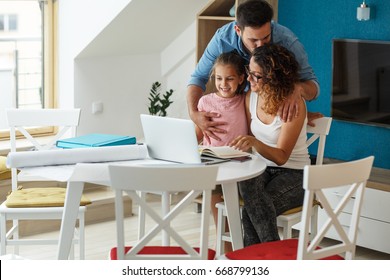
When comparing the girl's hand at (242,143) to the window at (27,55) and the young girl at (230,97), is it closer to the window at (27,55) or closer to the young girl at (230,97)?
the young girl at (230,97)

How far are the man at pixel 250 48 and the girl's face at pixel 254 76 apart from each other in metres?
0.15

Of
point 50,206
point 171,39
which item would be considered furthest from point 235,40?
point 171,39

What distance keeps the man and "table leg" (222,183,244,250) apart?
0.47 metres

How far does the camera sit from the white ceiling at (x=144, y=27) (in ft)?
18.4

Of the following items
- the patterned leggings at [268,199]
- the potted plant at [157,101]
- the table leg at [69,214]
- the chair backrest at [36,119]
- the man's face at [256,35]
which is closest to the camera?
the table leg at [69,214]

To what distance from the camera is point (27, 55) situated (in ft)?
19.6

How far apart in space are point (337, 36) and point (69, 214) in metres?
2.61

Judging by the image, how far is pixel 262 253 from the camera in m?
3.17

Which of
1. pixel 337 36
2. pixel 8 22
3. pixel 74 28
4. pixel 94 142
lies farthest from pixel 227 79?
pixel 8 22

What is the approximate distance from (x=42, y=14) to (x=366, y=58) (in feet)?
7.66

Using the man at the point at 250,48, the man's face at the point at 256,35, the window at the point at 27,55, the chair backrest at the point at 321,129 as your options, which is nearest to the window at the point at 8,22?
the window at the point at 27,55

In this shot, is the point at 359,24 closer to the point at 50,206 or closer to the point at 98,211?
the point at 98,211

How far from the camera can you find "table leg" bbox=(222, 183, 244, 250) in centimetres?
343
